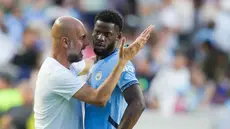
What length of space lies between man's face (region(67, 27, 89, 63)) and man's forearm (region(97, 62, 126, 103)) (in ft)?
1.23

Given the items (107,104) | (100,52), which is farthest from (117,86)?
(100,52)

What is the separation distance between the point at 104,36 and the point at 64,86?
0.54m

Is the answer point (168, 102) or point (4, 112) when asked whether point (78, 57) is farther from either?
point (168, 102)

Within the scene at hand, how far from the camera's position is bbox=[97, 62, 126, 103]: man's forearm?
681cm

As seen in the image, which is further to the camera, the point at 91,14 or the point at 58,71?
the point at 91,14

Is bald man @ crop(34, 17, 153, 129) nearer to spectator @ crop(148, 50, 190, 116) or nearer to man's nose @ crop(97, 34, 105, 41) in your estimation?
man's nose @ crop(97, 34, 105, 41)

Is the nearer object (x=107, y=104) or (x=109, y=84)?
(x=109, y=84)

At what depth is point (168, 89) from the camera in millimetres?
13617

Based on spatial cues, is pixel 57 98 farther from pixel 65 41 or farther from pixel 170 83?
pixel 170 83

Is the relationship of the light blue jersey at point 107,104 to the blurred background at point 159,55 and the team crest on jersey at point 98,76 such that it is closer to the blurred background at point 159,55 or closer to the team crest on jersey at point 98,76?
the team crest on jersey at point 98,76

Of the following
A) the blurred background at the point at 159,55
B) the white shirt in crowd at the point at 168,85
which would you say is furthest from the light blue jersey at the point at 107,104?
the white shirt in crowd at the point at 168,85

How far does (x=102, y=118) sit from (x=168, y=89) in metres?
6.51

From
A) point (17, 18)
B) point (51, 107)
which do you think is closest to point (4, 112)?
point (17, 18)

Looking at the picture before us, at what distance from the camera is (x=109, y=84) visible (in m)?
6.88
